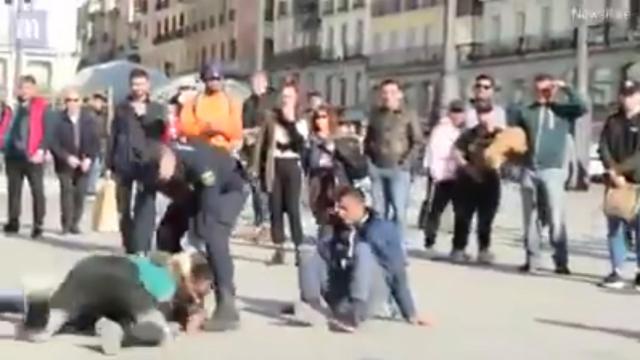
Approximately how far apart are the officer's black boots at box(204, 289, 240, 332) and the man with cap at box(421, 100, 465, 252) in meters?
5.61

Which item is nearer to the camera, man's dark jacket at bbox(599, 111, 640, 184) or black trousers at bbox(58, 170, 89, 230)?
man's dark jacket at bbox(599, 111, 640, 184)

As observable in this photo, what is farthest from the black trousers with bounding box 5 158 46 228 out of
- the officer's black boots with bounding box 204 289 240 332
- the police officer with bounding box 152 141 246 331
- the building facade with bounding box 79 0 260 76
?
the building facade with bounding box 79 0 260 76

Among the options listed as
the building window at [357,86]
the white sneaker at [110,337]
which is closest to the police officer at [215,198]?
the white sneaker at [110,337]

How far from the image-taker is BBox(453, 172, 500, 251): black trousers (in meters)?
15.0

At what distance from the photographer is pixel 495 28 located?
3105 inches

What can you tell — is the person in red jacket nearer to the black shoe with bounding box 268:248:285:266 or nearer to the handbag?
the black shoe with bounding box 268:248:285:266

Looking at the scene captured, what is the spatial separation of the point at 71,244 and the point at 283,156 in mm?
2962

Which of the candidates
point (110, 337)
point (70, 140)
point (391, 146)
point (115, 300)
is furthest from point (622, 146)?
point (70, 140)

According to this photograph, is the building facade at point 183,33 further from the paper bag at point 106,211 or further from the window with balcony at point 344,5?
the paper bag at point 106,211

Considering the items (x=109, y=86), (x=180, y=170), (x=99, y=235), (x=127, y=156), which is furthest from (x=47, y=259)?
(x=109, y=86)

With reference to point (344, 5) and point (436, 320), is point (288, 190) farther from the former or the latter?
point (344, 5)

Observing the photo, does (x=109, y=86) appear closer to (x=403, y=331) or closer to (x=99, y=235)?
(x=99, y=235)

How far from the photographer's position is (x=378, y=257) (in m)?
10.2

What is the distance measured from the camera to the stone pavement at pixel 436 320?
30.0 feet
